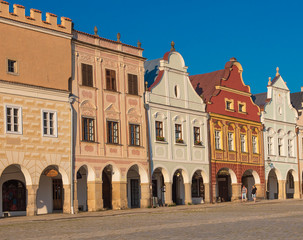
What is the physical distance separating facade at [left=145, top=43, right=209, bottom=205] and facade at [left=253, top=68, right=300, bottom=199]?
1030 cm

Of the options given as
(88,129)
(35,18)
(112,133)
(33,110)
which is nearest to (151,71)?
(112,133)

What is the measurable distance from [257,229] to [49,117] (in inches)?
768

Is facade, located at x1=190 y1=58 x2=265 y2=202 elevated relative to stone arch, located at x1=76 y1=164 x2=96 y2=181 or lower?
elevated

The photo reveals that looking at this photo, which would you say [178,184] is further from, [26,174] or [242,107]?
[26,174]

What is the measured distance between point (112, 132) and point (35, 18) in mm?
9158

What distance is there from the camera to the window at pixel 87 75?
39.9 metres

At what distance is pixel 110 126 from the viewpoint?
1633 inches

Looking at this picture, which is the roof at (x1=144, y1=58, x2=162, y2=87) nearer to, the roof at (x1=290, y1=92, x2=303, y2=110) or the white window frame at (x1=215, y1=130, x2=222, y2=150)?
the white window frame at (x1=215, y1=130, x2=222, y2=150)

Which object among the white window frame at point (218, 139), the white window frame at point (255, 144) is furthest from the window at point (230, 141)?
the white window frame at point (255, 144)

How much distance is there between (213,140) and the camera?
50.8 meters

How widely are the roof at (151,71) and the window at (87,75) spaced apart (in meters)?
8.63

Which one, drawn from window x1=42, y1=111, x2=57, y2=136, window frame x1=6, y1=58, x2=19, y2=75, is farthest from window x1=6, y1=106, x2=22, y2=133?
window frame x1=6, y1=58, x2=19, y2=75

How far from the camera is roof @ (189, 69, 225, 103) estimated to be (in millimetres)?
52531

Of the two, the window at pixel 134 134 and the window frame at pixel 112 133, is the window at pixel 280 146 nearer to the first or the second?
the window at pixel 134 134
